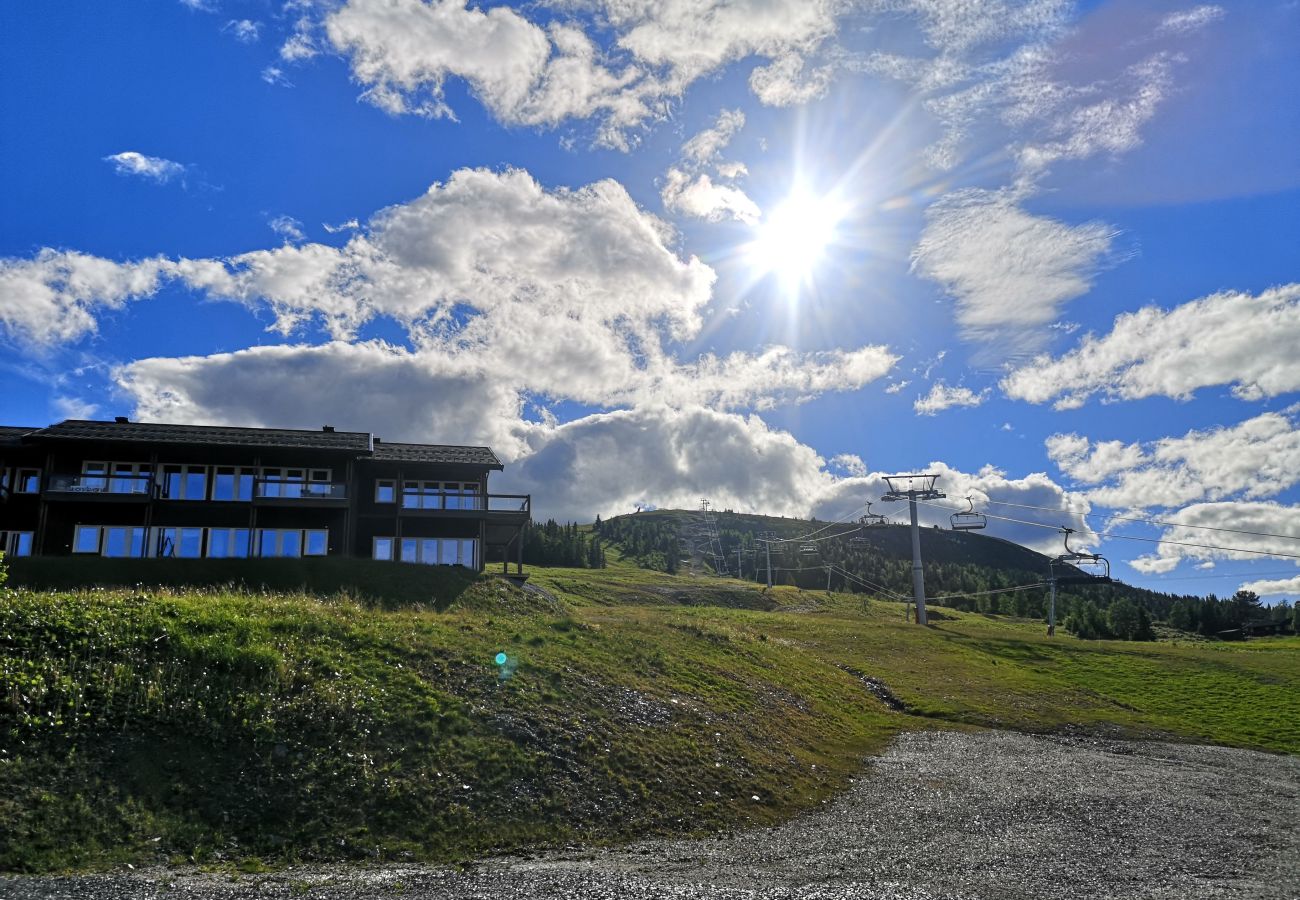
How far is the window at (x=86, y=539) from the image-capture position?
157ft

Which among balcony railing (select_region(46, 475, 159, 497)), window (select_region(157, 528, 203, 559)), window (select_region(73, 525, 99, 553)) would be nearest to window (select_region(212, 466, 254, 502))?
window (select_region(157, 528, 203, 559))

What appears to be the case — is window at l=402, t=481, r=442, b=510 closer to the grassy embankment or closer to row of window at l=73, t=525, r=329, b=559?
row of window at l=73, t=525, r=329, b=559

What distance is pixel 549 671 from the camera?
29516mm

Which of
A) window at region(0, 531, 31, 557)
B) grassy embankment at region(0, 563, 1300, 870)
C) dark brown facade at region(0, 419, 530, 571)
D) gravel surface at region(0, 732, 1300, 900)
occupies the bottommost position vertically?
gravel surface at region(0, 732, 1300, 900)

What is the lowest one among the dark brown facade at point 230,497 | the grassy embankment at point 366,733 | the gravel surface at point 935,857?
the gravel surface at point 935,857

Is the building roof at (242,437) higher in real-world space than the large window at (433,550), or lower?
higher

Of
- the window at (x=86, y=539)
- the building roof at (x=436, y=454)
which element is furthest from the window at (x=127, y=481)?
the building roof at (x=436, y=454)

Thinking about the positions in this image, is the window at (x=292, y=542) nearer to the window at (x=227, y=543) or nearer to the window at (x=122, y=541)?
the window at (x=227, y=543)

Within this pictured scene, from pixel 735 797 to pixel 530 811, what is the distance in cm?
657

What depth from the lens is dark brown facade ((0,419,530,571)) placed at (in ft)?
158

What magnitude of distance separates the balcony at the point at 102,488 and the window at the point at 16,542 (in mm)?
3685

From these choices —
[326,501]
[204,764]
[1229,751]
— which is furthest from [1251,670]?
[204,764]

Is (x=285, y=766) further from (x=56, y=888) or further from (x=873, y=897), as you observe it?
(x=873, y=897)

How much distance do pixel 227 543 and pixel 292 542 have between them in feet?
11.5
